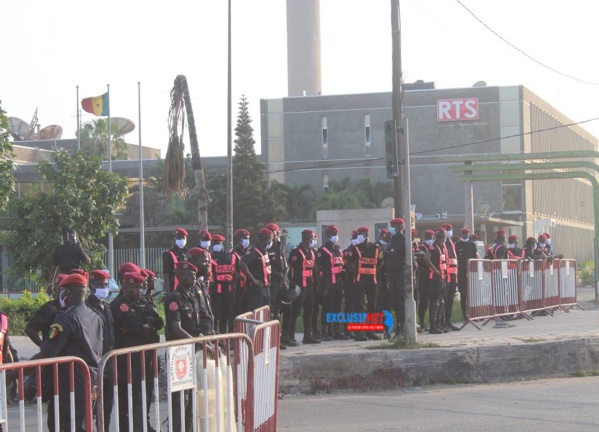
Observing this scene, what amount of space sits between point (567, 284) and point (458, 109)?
136ft

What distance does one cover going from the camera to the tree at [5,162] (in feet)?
52.2

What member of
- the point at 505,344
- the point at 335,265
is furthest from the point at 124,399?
the point at 335,265

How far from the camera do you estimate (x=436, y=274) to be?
16.2 meters

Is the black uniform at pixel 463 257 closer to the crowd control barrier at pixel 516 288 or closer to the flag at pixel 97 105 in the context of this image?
the crowd control barrier at pixel 516 288

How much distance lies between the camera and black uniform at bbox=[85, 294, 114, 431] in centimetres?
777

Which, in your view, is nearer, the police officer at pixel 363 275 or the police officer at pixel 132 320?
the police officer at pixel 132 320

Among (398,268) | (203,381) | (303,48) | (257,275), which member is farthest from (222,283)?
(303,48)

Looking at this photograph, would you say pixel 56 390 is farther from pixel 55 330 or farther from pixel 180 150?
pixel 180 150

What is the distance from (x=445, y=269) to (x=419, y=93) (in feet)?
159

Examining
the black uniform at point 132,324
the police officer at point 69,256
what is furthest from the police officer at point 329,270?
the black uniform at point 132,324

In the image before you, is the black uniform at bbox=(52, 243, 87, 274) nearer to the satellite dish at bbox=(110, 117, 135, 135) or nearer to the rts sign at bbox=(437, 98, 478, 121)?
the rts sign at bbox=(437, 98, 478, 121)

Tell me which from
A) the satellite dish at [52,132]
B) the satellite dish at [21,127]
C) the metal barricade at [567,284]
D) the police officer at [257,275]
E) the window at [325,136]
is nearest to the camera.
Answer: the police officer at [257,275]

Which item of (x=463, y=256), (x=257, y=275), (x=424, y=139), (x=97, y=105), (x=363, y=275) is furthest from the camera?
(x=424, y=139)

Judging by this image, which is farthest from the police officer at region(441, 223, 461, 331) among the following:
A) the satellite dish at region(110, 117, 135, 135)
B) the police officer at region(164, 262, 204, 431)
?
the satellite dish at region(110, 117, 135, 135)
